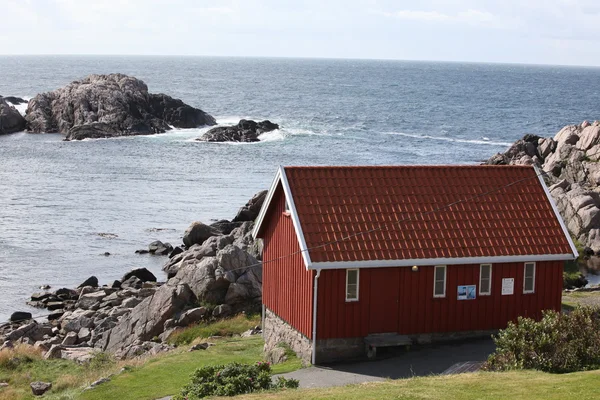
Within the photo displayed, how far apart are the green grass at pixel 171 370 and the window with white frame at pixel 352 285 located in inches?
103

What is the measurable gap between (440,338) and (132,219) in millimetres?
37626

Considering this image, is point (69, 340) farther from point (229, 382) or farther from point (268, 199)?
point (229, 382)

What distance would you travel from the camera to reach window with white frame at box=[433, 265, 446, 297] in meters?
27.3

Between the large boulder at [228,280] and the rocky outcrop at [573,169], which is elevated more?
the rocky outcrop at [573,169]

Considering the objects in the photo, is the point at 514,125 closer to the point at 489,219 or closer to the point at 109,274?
the point at 109,274

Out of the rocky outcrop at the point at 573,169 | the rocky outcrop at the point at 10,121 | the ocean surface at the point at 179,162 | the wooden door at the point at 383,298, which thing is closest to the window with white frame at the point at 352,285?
the wooden door at the point at 383,298

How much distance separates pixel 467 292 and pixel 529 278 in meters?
2.35

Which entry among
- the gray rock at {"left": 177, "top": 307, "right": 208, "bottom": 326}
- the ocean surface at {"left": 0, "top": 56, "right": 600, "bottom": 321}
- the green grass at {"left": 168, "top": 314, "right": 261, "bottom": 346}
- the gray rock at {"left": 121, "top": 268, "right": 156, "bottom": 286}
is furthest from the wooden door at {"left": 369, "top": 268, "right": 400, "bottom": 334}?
the gray rock at {"left": 121, "top": 268, "right": 156, "bottom": 286}

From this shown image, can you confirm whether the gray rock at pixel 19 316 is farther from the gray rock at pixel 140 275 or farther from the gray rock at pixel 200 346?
the gray rock at pixel 200 346

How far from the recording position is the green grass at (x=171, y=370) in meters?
25.7

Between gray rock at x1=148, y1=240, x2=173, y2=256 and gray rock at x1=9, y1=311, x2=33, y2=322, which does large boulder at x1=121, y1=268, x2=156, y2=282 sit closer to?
gray rock at x1=148, y1=240, x2=173, y2=256

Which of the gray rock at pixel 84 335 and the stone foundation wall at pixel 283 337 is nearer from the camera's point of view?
the stone foundation wall at pixel 283 337

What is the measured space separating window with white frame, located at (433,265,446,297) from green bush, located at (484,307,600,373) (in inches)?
179

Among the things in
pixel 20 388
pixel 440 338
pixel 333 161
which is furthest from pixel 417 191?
pixel 333 161
